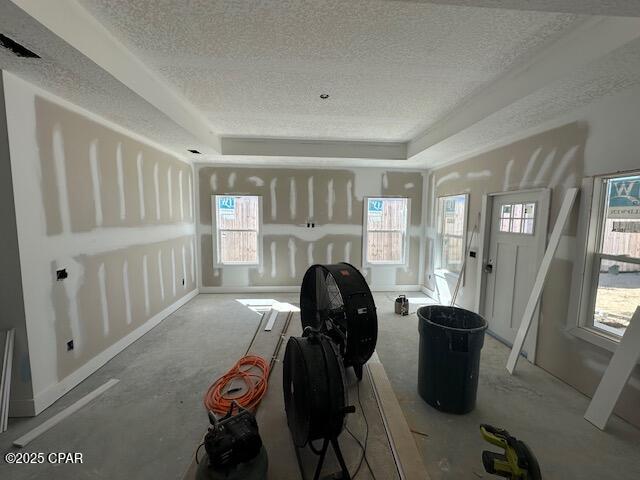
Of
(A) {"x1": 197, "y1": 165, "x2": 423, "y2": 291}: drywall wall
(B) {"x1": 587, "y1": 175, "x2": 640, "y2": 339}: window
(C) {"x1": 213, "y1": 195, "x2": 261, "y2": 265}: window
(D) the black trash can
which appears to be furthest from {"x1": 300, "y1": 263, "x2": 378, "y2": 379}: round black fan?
(C) {"x1": 213, "y1": 195, "x2": 261, "y2": 265}: window

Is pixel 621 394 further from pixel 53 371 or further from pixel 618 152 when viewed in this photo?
pixel 53 371

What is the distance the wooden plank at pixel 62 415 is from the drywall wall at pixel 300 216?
289 centimetres

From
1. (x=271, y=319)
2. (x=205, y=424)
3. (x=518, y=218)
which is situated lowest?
(x=205, y=424)

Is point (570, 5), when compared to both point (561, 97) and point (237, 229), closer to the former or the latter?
point (561, 97)

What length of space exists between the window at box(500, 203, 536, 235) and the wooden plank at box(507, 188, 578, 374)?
1.19 feet

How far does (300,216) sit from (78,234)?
11.0ft

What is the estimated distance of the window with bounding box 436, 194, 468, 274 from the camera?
417cm

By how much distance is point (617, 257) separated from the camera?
2.10 meters

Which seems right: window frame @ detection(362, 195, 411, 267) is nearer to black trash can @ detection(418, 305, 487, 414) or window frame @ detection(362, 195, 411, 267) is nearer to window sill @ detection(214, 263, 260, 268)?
window sill @ detection(214, 263, 260, 268)

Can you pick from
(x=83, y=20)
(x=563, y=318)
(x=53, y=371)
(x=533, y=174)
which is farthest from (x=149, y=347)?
(x=533, y=174)

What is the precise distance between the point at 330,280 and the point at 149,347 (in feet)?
8.11

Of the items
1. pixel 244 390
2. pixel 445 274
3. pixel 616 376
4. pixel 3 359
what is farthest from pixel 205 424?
pixel 445 274

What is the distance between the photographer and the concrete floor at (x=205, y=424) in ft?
5.37

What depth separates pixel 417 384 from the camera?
2.39 meters
